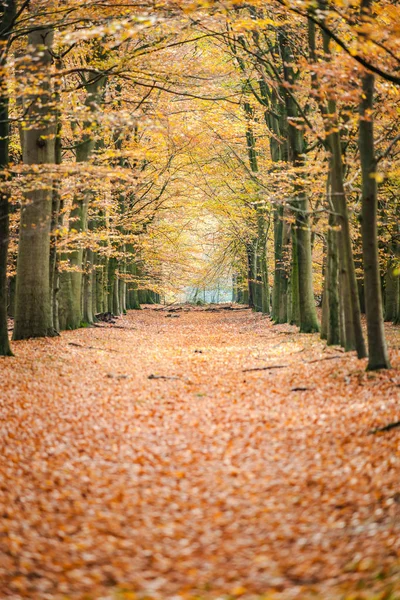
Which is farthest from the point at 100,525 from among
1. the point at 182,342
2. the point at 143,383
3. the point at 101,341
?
the point at 182,342

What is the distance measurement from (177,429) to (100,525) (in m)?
3.02

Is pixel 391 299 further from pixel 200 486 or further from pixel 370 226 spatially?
pixel 200 486

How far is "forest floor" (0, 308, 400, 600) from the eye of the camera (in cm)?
443

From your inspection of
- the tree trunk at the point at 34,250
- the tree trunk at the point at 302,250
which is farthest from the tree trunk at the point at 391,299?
the tree trunk at the point at 34,250

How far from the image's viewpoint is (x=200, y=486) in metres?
6.16

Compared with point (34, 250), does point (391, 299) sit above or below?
below

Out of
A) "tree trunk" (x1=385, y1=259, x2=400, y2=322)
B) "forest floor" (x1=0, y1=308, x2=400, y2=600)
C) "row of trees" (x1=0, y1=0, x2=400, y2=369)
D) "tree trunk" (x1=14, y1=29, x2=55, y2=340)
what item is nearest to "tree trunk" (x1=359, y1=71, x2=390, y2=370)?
"row of trees" (x1=0, y1=0, x2=400, y2=369)

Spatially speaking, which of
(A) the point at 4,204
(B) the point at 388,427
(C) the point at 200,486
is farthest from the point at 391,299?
(C) the point at 200,486

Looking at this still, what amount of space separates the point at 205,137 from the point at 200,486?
23267 millimetres

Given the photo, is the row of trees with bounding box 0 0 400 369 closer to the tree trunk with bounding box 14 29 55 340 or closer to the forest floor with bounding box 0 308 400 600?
the tree trunk with bounding box 14 29 55 340

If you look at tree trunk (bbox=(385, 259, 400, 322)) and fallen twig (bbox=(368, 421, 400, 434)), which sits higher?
tree trunk (bbox=(385, 259, 400, 322))

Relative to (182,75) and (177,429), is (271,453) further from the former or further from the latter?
(182,75)

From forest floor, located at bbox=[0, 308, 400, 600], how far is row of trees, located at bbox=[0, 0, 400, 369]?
7.82ft

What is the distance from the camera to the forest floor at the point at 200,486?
14.5 ft
